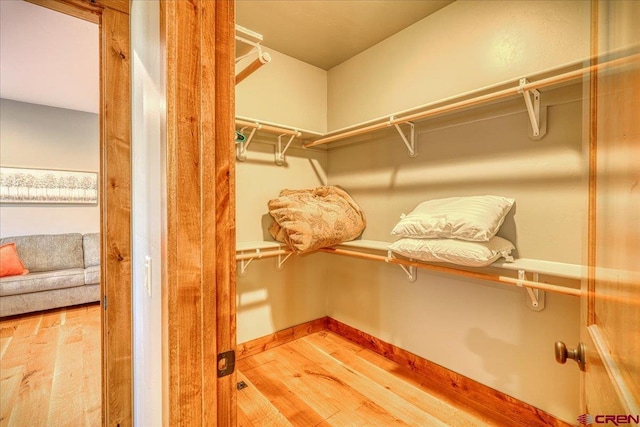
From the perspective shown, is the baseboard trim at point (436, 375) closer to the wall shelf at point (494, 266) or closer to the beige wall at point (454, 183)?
the beige wall at point (454, 183)

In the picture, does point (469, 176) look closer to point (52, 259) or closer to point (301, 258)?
Answer: point (301, 258)

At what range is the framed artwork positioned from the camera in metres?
3.52

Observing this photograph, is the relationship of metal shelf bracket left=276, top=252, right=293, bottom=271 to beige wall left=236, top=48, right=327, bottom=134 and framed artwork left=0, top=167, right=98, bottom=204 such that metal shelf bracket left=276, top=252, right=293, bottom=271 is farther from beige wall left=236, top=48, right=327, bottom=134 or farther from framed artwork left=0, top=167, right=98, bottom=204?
framed artwork left=0, top=167, right=98, bottom=204

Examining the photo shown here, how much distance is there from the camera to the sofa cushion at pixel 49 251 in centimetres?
339

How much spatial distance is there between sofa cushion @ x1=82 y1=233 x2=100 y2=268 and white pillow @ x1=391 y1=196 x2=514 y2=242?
4.04 metres

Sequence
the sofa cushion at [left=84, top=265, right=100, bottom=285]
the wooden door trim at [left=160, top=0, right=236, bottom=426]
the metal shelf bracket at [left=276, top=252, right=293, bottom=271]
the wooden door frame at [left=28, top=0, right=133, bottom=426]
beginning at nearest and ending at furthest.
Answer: the wooden door trim at [left=160, top=0, right=236, bottom=426] < the wooden door frame at [left=28, top=0, right=133, bottom=426] < the metal shelf bracket at [left=276, top=252, right=293, bottom=271] < the sofa cushion at [left=84, top=265, right=100, bottom=285]

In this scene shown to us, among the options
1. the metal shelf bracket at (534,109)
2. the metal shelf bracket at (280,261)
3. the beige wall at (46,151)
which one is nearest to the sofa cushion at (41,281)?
the beige wall at (46,151)

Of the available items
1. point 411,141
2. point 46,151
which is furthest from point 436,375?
point 46,151

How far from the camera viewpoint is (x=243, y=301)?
214 cm

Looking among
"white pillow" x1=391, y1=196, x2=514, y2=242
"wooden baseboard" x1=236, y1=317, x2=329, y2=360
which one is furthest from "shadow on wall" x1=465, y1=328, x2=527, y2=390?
"wooden baseboard" x1=236, y1=317, x2=329, y2=360

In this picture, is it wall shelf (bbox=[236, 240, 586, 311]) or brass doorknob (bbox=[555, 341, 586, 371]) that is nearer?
brass doorknob (bbox=[555, 341, 586, 371])

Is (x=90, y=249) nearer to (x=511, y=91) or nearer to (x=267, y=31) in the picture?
(x=267, y=31)

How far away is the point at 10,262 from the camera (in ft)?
10.3

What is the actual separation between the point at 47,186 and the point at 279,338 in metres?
3.80
